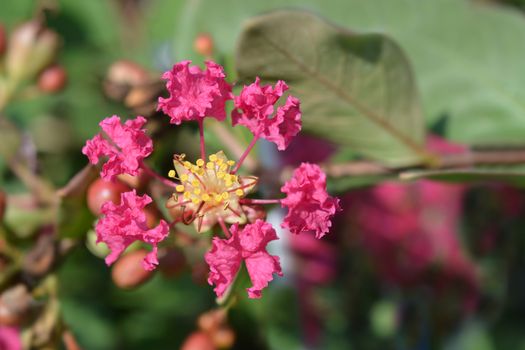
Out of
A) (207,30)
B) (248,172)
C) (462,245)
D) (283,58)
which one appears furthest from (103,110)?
(462,245)

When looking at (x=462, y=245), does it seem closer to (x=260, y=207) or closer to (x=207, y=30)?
(x=207, y=30)

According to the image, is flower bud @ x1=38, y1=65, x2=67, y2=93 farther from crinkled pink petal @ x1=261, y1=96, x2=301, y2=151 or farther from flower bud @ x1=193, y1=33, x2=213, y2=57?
crinkled pink petal @ x1=261, y1=96, x2=301, y2=151

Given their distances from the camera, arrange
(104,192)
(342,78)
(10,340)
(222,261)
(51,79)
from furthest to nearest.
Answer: (51,79), (10,340), (342,78), (104,192), (222,261)

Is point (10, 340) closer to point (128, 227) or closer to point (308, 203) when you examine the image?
point (128, 227)

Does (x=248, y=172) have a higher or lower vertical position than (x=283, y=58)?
lower

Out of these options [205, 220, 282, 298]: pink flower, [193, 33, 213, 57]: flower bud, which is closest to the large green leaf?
[193, 33, 213, 57]: flower bud

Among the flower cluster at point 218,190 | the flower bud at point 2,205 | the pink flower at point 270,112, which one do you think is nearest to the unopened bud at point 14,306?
the flower bud at point 2,205

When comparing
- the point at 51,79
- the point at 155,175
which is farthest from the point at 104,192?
the point at 51,79
